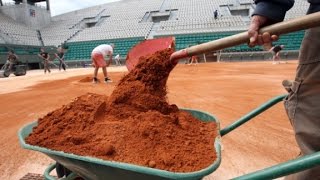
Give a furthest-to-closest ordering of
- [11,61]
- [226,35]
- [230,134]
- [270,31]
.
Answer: [226,35] < [11,61] < [230,134] < [270,31]

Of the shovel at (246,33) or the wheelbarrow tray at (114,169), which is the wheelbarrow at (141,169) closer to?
the wheelbarrow tray at (114,169)

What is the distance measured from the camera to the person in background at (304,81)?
1.72m

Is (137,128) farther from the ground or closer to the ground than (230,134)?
farther from the ground

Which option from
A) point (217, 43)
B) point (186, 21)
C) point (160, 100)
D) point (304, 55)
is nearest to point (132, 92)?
point (160, 100)

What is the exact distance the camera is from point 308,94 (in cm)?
175

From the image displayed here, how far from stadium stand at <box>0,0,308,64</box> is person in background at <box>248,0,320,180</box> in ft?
73.9

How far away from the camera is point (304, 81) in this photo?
1.76 m

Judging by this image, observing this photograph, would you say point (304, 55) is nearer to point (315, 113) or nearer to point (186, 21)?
point (315, 113)

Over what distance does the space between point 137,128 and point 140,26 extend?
30.2 metres

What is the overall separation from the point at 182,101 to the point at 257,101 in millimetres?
1461

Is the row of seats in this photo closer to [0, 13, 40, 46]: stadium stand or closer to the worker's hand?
[0, 13, 40, 46]: stadium stand

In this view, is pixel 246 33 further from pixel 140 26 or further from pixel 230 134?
pixel 140 26

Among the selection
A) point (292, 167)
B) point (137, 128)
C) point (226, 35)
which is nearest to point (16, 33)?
point (226, 35)

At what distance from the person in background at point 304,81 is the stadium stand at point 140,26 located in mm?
22511
